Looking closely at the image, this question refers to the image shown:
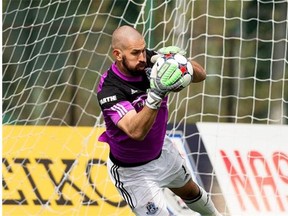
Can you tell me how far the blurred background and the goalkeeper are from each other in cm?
240

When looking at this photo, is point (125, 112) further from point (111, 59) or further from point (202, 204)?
point (111, 59)

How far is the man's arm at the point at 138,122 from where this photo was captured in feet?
15.8

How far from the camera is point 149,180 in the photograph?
5473mm

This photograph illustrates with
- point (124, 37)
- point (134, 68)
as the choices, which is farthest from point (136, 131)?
point (124, 37)

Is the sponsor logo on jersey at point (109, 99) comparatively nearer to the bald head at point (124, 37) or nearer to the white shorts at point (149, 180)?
the bald head at point (124, 37)

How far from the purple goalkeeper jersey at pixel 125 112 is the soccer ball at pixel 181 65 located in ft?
1.23

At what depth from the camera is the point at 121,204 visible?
7.58 m

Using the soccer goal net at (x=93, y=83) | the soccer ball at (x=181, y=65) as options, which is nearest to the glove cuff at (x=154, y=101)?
the soccer ball at (x=181, y=65)

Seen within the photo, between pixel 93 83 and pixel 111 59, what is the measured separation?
297mm

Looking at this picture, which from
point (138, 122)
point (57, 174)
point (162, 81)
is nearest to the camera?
point (162, 81)

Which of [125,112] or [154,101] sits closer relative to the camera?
[154,101]

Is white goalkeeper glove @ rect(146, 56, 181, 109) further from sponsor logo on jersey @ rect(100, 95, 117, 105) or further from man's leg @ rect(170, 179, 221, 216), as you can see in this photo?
man's leg @ rect(170, 179, 221, 216)

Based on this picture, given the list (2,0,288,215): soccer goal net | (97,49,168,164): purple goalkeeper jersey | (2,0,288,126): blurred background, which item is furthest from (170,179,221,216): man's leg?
(2,0,288,126): blurred background

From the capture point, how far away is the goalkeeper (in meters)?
5.09
